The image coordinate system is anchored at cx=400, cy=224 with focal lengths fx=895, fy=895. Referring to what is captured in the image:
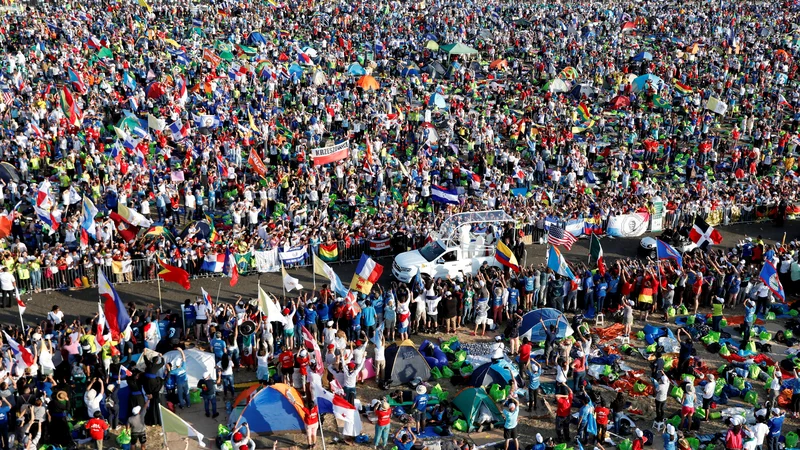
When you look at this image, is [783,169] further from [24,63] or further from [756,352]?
[24,63]

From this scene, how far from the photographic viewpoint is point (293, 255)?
24.5 m

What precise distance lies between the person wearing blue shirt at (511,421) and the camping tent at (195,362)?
5.85 metres

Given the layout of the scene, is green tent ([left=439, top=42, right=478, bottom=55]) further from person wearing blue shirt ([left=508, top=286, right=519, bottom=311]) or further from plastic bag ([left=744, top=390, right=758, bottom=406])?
plastic bag ([left=744, top=390, right=758, bottom=406])

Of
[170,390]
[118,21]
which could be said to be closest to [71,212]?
[170,390]

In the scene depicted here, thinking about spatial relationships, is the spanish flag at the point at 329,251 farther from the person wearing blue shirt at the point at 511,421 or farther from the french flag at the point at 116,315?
the person wearing blue shirt at the point at 511,421

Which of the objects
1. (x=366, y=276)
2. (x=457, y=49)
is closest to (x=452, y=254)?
(x=366, y=276)

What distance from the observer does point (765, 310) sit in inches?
873

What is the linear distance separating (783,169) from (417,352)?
2094 centimetres

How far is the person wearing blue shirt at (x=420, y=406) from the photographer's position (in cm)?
1661

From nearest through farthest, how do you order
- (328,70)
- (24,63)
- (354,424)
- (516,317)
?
1. (354,424)
2. (516,317)
3. (24,63)
4. (328,70)

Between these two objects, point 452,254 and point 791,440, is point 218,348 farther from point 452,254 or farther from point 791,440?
point 791,440

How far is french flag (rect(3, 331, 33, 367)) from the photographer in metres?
17.1

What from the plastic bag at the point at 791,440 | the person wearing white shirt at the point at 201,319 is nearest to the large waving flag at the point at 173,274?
the person wearing white shirt at the point at 201,319

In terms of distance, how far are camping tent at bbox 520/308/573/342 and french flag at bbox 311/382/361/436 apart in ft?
17.0
